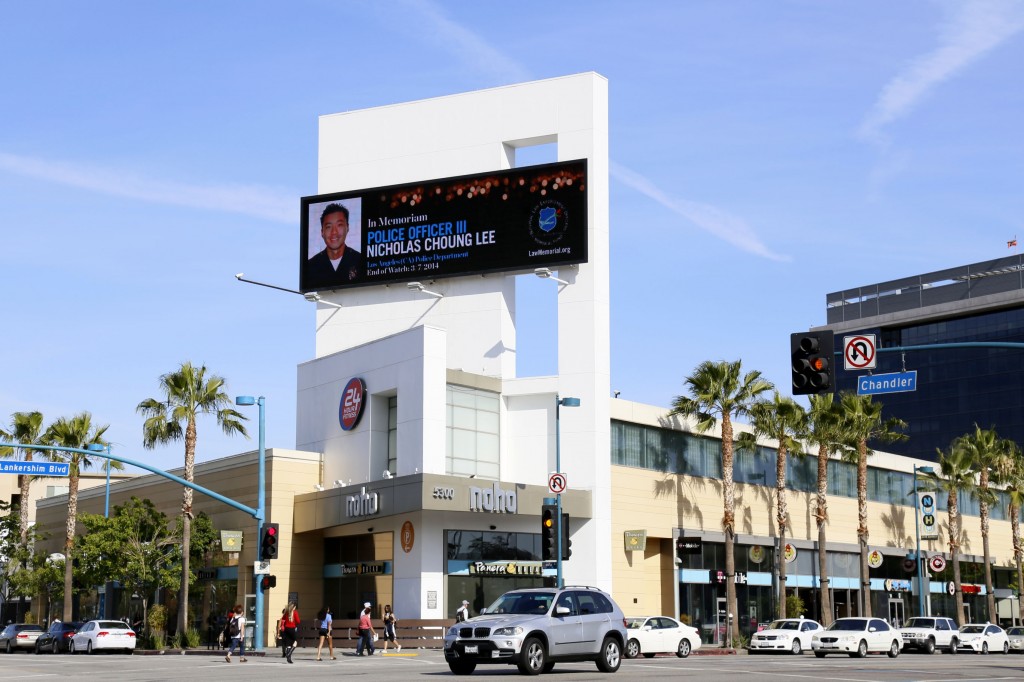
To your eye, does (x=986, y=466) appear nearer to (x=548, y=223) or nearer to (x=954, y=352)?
(x=548, y=223)

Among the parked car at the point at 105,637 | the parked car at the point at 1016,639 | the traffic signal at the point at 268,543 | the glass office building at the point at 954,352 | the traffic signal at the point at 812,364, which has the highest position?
the glass office building at the point at 954,352

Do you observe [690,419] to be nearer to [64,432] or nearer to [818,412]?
[818,412]

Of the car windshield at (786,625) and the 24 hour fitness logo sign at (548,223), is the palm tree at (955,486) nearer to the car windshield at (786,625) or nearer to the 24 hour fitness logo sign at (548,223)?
the car windshield at (786,625)

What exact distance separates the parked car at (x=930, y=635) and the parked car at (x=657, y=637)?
535 inches

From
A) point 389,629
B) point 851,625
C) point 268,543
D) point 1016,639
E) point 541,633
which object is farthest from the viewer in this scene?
point 1016,639

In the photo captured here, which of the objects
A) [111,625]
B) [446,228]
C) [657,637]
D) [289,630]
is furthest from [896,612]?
[111,625]

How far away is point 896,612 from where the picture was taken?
74250mm

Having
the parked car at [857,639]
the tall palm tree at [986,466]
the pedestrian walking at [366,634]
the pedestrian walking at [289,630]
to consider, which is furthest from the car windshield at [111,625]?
the tall palm tree at [986,466]

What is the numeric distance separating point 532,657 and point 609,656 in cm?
252

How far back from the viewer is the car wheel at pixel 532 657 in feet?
80.4

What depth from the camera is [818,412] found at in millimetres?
62875

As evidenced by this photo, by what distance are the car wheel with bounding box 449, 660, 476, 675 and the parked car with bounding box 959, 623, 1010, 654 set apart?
3532 centimetres

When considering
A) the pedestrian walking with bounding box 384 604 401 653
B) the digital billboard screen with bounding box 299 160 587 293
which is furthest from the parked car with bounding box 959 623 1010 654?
the pedestrian walking with bounding box 384 604 401 653

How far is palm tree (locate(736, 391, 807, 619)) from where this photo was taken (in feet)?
197
